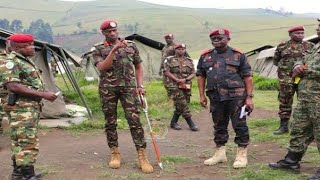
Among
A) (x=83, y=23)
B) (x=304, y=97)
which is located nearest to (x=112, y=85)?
(x=304, y=97)

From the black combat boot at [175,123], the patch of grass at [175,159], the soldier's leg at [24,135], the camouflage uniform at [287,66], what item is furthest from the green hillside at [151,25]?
the soldier's leg at [24,135]

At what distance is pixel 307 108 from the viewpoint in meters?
5.48

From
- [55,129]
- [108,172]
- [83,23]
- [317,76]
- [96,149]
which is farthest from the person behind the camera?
[83,23]

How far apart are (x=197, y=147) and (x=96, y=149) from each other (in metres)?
1.72

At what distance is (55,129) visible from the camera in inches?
395

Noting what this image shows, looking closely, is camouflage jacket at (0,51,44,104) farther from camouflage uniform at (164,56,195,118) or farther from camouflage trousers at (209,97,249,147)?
camouflage uniform at (164,56,195,118)

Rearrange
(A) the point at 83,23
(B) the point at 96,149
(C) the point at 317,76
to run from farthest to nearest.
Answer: (A) the point at 83,23
(B) the point at 96,149
(C) the point at 317,76

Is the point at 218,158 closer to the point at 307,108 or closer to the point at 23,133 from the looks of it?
the point at 307,108

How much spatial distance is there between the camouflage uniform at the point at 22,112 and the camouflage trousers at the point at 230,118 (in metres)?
2.40

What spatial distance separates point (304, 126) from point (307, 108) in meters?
0.22

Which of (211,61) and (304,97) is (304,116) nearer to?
(304,97)


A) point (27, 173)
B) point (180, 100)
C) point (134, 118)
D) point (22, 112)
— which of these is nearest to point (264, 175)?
point (134, 118)

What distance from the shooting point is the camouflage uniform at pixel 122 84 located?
619cm

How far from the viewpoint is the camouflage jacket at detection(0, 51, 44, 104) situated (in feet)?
17.6
